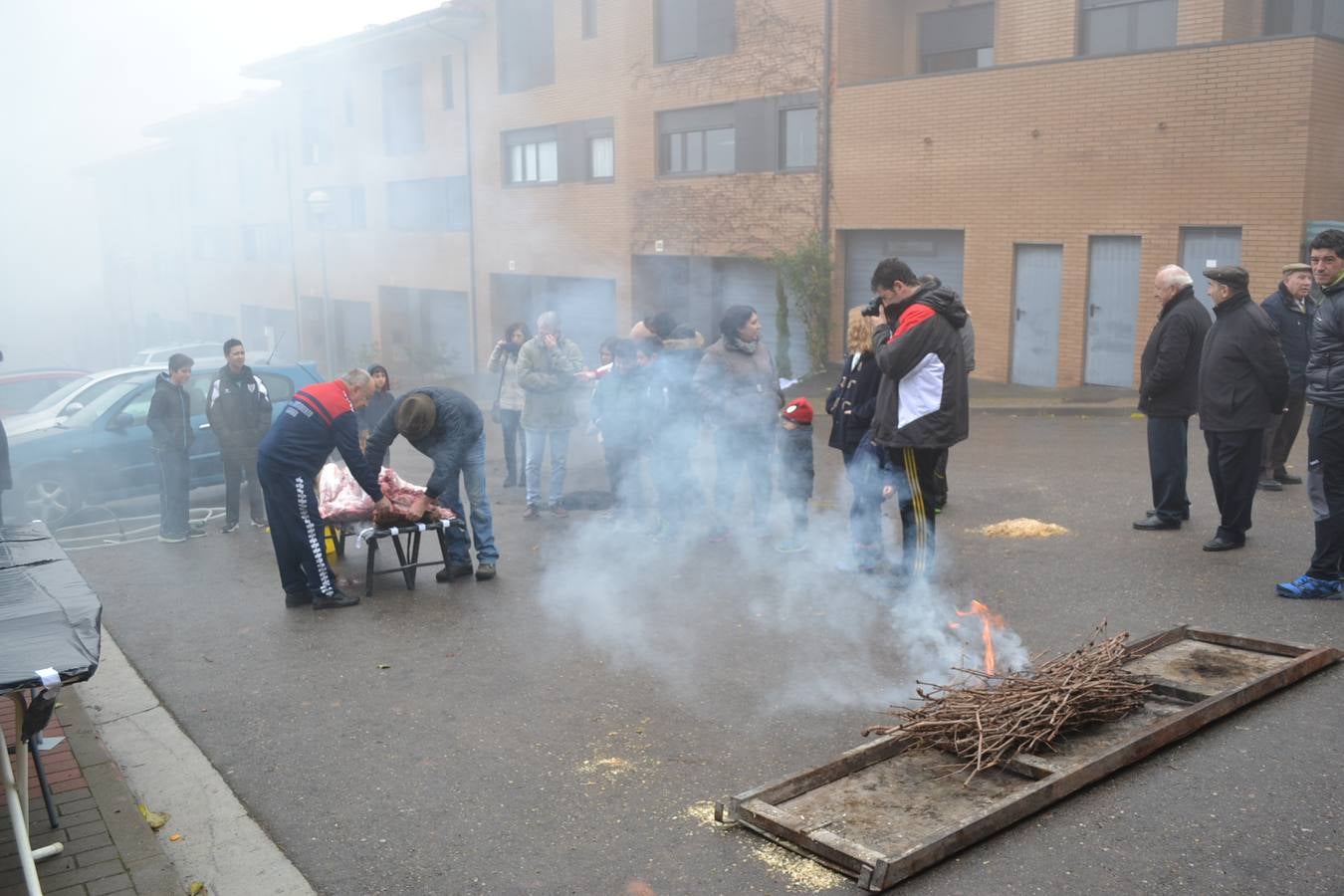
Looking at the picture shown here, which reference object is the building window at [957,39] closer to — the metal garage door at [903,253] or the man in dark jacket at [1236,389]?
the metal garage door at [903,253]

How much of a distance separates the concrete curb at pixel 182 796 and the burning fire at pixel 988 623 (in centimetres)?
305

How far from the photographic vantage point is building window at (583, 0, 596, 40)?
69.9 ft

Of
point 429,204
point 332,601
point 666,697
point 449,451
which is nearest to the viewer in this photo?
point 666,697

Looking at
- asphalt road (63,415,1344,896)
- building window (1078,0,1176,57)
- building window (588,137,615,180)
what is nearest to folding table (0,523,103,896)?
asphalt road (63,415,1344,896)

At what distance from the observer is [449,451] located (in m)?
7.22

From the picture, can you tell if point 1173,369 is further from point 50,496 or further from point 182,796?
point 50,496

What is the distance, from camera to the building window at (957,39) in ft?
55.9

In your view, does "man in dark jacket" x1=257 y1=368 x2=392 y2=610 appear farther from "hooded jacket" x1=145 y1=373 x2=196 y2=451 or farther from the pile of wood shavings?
the pile of wood shavings

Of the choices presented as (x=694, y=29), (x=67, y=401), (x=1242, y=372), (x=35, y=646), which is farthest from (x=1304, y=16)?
(x=35, y=646)

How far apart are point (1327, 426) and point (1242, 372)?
866 millimetres

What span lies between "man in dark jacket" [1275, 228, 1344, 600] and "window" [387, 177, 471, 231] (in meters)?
21.3

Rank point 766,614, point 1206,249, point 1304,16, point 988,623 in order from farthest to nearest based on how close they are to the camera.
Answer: point 1304,16 < point 1206,249 < point 766,614 < point 988,623

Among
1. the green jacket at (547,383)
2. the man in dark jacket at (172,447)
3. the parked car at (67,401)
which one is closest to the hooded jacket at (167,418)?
the man in dark jacket at (172,447)

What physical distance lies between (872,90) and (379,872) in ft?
51.2
